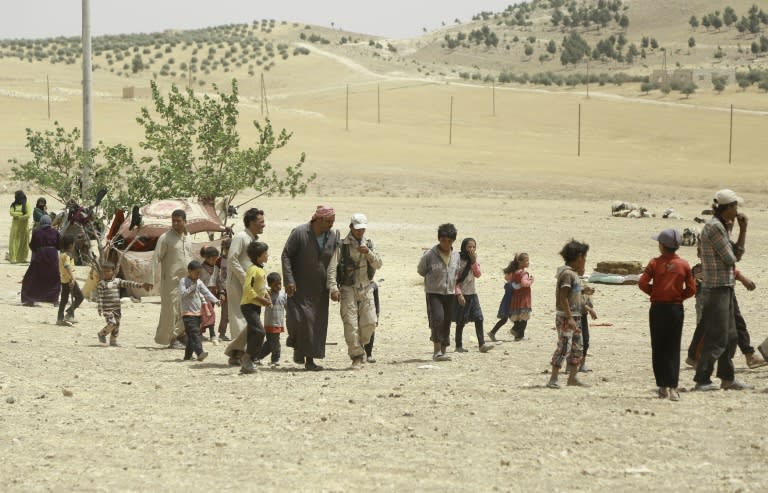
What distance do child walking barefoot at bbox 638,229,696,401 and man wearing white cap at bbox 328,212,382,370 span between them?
9.29ft

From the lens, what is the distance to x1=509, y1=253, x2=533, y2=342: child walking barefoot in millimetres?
13851

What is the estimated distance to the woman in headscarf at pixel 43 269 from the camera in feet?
55.8

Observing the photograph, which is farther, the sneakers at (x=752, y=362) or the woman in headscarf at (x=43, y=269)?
the woman in headscarf at (x=43, y=269)

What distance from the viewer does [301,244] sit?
11.7m

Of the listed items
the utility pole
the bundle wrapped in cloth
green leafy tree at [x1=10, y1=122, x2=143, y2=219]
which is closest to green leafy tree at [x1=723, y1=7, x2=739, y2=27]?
the utility pole

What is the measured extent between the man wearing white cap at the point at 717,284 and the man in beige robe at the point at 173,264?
556 cm

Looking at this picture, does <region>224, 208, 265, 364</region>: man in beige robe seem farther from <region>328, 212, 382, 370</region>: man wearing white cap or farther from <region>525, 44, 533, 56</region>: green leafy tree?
<region>525, 44, 533, 56</region>: green leafy tree

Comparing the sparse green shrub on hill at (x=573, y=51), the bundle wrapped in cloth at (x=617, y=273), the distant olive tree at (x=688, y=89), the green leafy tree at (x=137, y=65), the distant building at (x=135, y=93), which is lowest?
the bundle wrapped in cloth at (x=617, y=273)

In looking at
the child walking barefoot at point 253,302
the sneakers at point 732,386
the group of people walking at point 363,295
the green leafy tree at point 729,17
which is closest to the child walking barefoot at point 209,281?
the group of people walking at point 363,295

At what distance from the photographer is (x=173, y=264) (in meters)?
13.4

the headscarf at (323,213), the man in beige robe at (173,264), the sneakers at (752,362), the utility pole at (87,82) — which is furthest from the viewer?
the utility pole at (87,82)

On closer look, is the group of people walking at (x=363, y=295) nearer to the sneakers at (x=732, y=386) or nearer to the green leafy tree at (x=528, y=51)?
the sneakers at (x=732, y=386)

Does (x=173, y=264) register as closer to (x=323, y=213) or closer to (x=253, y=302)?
(x=253, y=302)

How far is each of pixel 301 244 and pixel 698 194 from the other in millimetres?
31298
